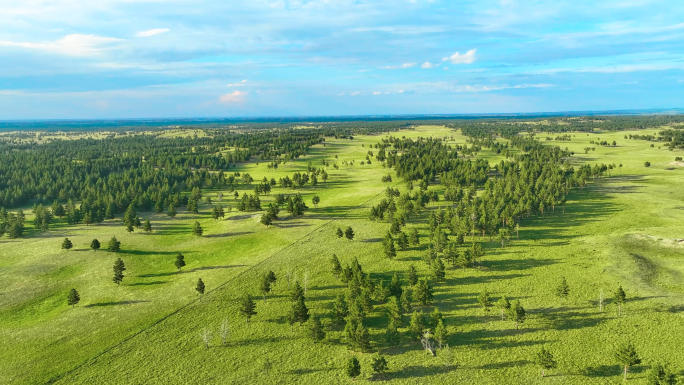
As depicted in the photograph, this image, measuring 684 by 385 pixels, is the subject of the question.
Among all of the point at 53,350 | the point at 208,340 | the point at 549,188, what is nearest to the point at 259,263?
the point at 208,340

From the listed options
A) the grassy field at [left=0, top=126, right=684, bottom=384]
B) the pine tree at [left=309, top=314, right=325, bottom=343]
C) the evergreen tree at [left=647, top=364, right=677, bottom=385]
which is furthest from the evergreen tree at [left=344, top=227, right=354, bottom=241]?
the evergreen tree at [left=647, top=364, right=677, bottom=385]

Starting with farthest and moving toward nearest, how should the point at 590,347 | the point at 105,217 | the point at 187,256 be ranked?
the point at 105,217
the point at 187,256
the point at 590,347

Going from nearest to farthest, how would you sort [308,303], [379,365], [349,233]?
[379,365], [308,303], [349,233]

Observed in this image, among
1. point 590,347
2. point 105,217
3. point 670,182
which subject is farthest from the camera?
A: point 670,182

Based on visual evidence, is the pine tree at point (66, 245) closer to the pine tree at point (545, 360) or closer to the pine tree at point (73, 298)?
the pine tree at point (73, 298)

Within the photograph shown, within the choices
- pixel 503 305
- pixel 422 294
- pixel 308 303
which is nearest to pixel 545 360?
pixel 503 305

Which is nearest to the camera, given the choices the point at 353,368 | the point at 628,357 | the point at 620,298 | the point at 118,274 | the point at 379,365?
the point at 628,357

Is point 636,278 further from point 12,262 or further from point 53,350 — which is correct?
point 12,262

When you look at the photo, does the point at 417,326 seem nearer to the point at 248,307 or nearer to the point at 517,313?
the point at 517,313

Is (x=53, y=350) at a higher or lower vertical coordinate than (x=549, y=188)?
lower
